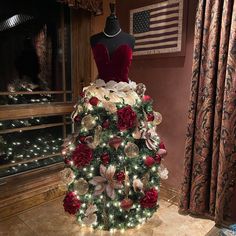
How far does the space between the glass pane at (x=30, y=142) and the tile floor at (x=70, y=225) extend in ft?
1.53

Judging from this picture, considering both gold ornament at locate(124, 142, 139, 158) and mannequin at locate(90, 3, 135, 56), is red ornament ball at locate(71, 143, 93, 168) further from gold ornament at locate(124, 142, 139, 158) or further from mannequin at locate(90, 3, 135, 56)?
mannequin at locate(90, 3, 135, 56)

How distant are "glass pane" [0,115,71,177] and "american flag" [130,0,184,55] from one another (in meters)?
1.13

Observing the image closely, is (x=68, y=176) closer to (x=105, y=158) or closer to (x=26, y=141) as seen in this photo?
(x=105, y=158)

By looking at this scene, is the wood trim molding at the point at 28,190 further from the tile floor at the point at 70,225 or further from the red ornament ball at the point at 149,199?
the red ornament ball at the point at 149,199

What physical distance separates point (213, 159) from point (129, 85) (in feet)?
2.82

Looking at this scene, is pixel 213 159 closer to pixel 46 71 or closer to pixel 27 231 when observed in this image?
pixel 27 231

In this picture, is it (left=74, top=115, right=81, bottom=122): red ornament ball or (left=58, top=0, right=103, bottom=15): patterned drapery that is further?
(left=58, top=0, right=103, bottom=15): patterned drapery

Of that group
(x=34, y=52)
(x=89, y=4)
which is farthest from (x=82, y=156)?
(x=89, y=4)

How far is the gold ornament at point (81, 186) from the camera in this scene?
1.75 metres

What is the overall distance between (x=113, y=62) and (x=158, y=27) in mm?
706

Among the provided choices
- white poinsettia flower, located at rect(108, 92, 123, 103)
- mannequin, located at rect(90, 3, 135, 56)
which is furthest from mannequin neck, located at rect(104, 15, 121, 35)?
white poinsettia flower, located at rect(108, 92, 123, 103)

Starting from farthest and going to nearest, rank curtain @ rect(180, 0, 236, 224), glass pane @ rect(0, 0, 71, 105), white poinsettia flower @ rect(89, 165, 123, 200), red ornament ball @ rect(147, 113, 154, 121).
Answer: glass pane @ rect(0, 0, 71, 105), red ornament ball @ rect(147, 113, 154, 121), curtain @ rect(180, 0, 236, 224), white poinsettia flower @ rect(89, 165, 123, 200)

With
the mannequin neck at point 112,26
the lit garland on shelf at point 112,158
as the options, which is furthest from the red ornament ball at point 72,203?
the mannequin neck at point 112,26

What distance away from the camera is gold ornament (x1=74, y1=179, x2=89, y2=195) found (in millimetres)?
1749
